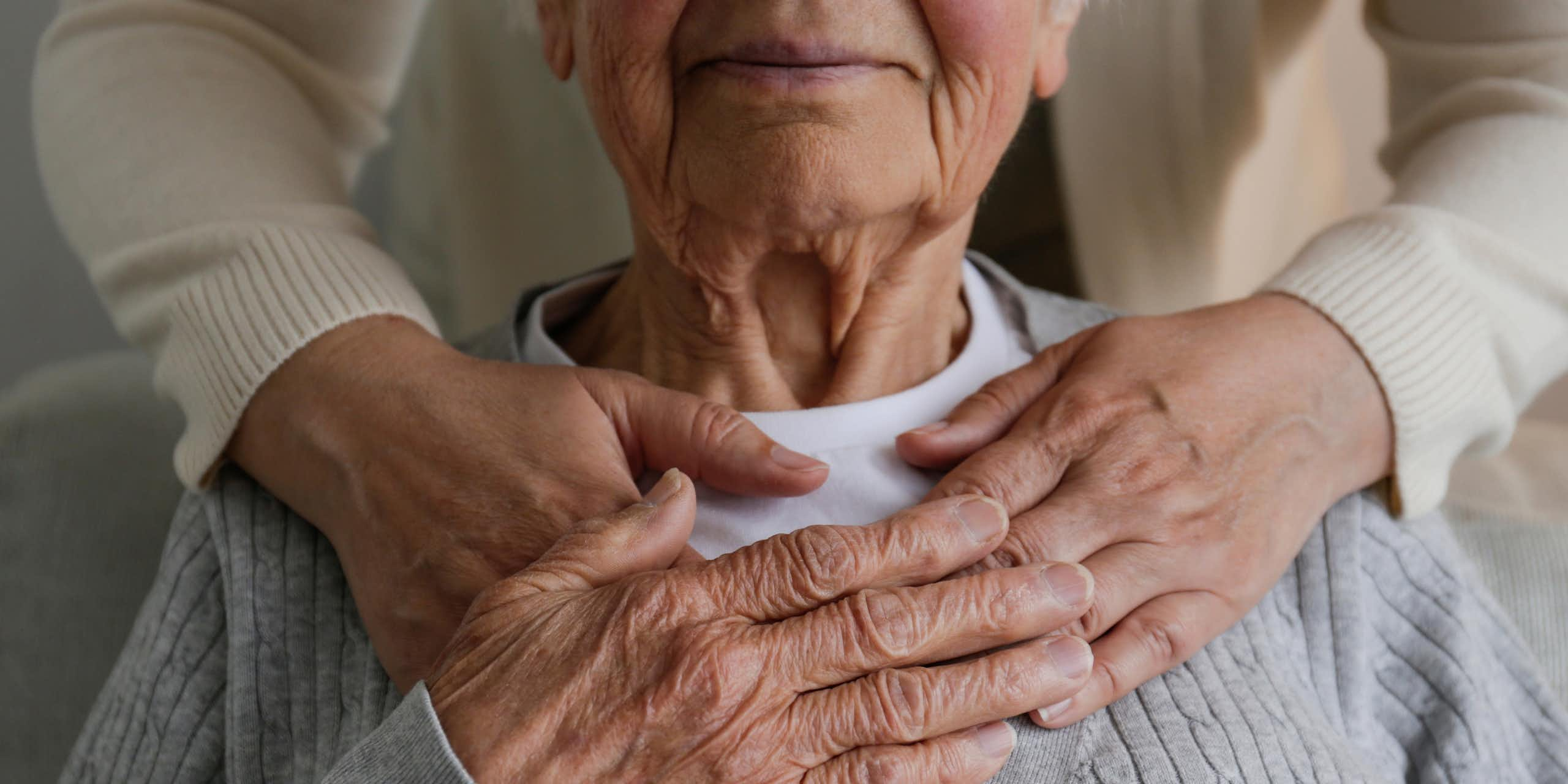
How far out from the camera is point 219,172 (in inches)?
49.1

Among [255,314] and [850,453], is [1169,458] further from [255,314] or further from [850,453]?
[255,314]

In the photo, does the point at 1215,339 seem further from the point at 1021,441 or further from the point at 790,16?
the point at 790,16

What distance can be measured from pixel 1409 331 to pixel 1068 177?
Result: 66cm

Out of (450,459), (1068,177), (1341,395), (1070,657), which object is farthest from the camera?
(1068,177)

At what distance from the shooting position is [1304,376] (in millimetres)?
1081

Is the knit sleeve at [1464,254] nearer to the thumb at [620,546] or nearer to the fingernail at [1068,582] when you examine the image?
the fingernail at [1068,582]

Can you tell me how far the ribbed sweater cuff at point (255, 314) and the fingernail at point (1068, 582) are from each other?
2.03ft

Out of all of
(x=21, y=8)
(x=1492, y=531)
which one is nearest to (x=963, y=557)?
(x=1492, y=531)

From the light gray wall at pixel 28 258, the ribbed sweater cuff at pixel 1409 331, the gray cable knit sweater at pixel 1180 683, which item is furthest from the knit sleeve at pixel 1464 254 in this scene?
the light gray wall at pixel 28 258

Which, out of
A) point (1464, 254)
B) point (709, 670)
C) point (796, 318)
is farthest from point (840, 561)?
point (1464, 254)

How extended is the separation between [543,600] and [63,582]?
79cm

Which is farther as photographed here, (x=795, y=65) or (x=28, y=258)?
(x=28, y=258)

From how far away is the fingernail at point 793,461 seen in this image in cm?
95

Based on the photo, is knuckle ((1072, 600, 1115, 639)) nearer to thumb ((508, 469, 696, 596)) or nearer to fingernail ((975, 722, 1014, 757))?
fingernail ((975, 722, 1014, 757))
